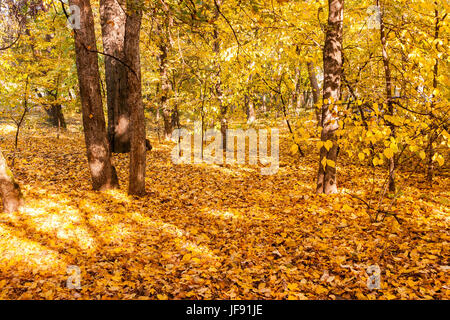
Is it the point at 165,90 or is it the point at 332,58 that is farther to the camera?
the point at 165,90

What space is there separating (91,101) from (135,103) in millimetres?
1055

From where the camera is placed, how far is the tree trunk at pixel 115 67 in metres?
8.94

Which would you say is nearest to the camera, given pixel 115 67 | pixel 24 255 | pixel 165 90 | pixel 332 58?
pixel 24 255

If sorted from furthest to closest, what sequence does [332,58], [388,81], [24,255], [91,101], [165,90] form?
1. [165,90]
2. [91,101]
3. [388,81]
4. [332,58]
5. [24,255]

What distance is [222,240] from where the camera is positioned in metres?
4.91

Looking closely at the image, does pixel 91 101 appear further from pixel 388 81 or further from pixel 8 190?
pixel 388 81

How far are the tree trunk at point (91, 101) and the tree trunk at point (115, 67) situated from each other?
2.98 m

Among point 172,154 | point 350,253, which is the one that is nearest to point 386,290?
point 350,253

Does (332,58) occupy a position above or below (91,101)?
above

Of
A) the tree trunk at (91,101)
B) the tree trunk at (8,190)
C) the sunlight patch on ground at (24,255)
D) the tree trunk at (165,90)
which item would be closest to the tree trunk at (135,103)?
the tree trunk at (91,101)

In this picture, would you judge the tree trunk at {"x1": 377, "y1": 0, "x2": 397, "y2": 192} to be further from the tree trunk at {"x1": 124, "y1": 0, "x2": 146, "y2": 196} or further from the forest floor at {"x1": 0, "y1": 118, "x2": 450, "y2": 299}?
the tree trunk at {"x1": 124, "y1": 0, "x2": 146, "y2": 196}

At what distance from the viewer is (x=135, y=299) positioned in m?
3.25

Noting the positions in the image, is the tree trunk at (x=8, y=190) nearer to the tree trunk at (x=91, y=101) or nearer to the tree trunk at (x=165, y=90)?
the tree trunk at (x=91, y=101)

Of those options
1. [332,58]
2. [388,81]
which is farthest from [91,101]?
[388,81]
